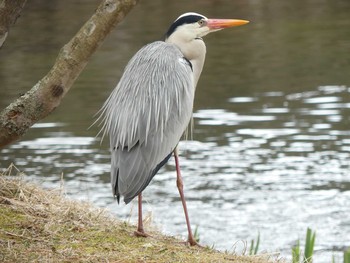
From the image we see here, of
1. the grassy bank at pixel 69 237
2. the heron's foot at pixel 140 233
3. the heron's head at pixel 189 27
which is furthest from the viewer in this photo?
the heron's head at pixel 189 27

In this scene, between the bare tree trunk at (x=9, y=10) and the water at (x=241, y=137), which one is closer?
the bare tree trunk at (x=9, y=10)

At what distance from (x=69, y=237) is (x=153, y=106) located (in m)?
0.78

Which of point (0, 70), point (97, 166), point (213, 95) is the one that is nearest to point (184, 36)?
point (97, 166)

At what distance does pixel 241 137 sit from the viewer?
10492mm

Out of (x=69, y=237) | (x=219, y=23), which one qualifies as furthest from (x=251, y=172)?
(x=69, y=237)

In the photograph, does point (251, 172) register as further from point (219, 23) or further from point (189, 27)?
point (189, 27)

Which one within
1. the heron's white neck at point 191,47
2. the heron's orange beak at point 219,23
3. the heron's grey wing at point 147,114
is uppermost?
the heron's orange beak at point 219,23

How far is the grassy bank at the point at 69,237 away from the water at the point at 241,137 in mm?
843

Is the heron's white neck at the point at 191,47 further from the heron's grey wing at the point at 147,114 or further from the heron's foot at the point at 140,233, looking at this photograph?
the heron's foot at the point at 140,233

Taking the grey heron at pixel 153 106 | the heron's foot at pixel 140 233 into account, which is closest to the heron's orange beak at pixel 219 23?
the grey heron at pixel 153 106

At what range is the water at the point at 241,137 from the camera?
8211 mm

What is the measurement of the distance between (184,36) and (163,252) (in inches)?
47.1

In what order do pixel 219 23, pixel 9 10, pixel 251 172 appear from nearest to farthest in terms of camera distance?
pixel 9 10, pixel 219 23, pixel 251 172

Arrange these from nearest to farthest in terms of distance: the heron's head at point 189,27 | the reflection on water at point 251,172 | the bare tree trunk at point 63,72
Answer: the bare tree trunk at point 63,72 < the heron's head at point 189,27 < the reflection on water at point 251,172
